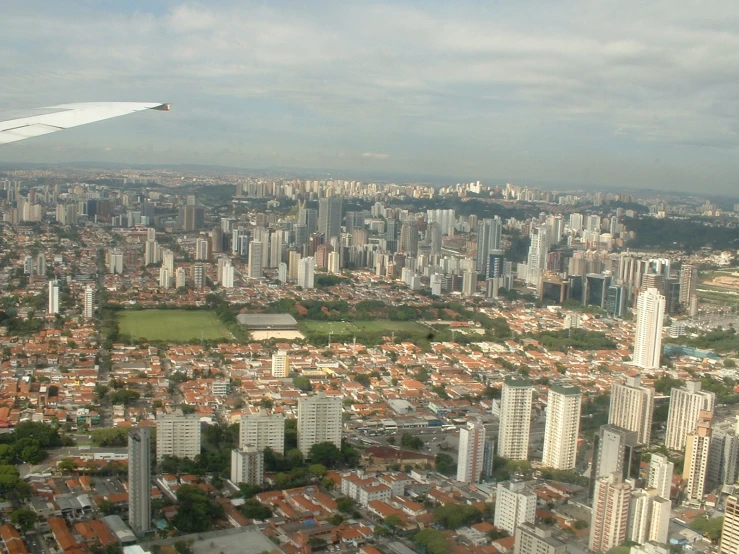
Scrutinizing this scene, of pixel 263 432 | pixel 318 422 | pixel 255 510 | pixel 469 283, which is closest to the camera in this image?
pixel 255 510

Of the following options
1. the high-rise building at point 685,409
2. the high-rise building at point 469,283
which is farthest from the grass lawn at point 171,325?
the high-rise building at point 685,409

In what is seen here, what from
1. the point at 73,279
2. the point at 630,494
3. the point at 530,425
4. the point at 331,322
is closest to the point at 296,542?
the point at 630,494

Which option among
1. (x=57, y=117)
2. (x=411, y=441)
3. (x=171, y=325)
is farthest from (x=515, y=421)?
(x=171, y=325)

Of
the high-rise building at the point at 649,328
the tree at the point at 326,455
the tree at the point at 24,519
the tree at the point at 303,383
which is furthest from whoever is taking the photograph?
the high-rise building at the point at 649,328

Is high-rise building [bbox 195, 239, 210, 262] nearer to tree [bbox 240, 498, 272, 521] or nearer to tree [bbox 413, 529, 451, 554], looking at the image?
tree [bbox 240, 498, 272, 521]

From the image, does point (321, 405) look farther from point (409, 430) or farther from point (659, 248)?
point (659, 248)

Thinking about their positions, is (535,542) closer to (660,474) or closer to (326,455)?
(660,474)

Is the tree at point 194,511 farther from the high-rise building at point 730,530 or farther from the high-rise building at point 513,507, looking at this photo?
the high-rise building at point 730,530

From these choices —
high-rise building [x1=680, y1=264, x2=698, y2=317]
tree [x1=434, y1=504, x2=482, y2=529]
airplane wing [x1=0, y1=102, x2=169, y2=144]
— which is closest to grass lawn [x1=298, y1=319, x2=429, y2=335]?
high-rise building [x1=680, y1=264, x2=698, y2=317]
